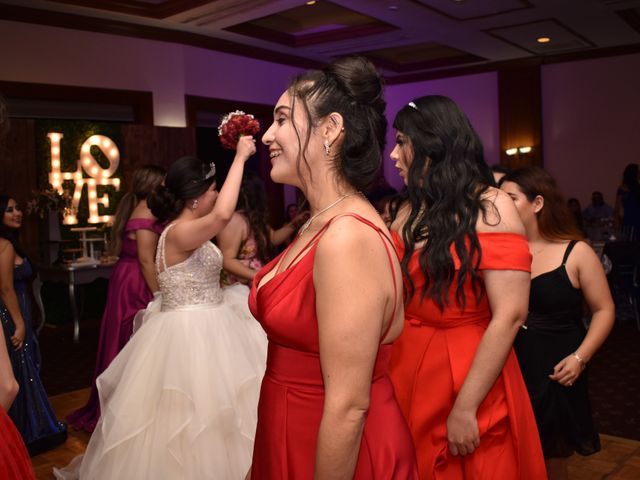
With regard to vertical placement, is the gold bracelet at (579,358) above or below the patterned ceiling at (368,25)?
below

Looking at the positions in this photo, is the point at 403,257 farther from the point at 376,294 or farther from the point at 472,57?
the point at 472,57

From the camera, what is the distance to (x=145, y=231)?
4145mm

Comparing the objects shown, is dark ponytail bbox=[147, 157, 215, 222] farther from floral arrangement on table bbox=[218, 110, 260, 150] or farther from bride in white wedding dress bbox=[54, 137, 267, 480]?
floral arrangement on table bbox=[218, 110, 260, 150]

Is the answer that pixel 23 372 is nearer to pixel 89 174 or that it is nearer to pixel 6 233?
pixel 6 233

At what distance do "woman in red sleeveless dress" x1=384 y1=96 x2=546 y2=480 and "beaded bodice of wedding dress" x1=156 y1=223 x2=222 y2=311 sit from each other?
5.02 feet

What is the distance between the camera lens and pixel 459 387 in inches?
72.9

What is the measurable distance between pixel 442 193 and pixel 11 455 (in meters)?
1.28

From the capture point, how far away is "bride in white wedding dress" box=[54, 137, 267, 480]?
292cm

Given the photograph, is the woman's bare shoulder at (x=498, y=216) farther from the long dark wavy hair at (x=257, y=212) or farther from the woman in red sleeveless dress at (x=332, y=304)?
the long dark wavy hair at (x=257, y=212)

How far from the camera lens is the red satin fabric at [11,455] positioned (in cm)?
148

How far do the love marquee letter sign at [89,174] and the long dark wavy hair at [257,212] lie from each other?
4426 millimetres

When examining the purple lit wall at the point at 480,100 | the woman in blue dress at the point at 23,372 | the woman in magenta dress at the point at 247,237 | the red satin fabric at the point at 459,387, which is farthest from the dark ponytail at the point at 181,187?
the purple lit wall at the point at 480,100

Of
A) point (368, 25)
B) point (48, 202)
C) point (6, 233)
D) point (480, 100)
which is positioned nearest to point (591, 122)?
point (480, 100)

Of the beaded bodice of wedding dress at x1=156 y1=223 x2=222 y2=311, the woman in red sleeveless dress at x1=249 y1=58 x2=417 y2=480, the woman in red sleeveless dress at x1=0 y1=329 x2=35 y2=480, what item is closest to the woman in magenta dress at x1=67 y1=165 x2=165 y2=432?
the beaded bodice of wedding dress at x1=156 y1=223 x2=222 y2=311
